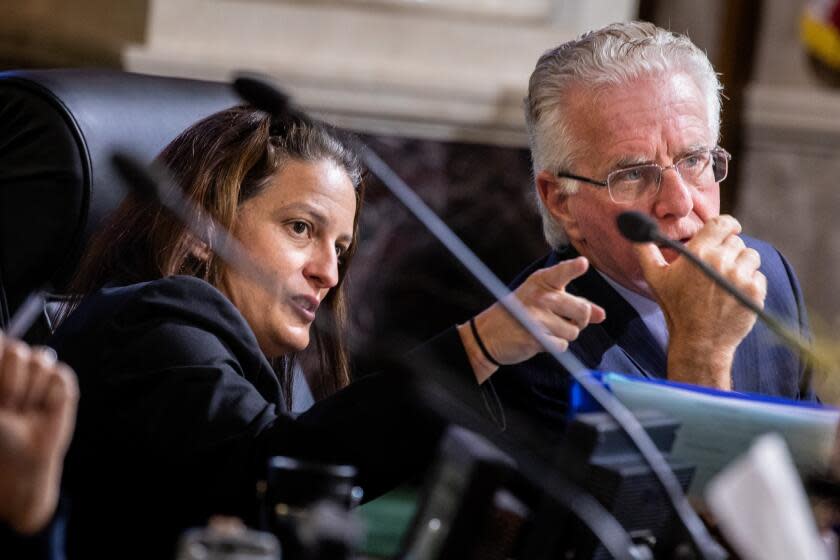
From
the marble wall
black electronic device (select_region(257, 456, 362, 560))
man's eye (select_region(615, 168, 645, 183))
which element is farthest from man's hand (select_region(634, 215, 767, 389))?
the marble wall

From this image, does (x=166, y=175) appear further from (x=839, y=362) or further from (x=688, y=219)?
(x=839, y=362)

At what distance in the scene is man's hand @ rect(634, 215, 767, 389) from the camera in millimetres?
1846

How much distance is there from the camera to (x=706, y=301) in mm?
1887

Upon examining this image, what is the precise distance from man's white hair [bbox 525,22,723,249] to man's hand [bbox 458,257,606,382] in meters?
0.67

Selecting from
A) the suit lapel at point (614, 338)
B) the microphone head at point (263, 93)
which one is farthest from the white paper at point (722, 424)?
the suit lapel at point (614, 338)

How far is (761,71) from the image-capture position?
3.54 metres

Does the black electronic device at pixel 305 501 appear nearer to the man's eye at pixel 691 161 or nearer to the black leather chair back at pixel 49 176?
the black leather chair back at pixel 49 176

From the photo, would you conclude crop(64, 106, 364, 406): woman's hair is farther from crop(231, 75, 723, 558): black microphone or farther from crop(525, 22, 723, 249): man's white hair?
crop(231, 75, 723, 558): black microphone

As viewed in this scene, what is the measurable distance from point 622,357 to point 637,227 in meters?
0.52

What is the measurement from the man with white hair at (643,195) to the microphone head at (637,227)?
0.49 m

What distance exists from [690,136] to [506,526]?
3.40 ft

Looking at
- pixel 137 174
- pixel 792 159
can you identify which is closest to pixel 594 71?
pixel 137 174

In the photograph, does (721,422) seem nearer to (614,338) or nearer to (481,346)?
(481,346)

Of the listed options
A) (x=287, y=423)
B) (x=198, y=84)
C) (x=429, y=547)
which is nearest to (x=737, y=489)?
(x=429, y=547)
